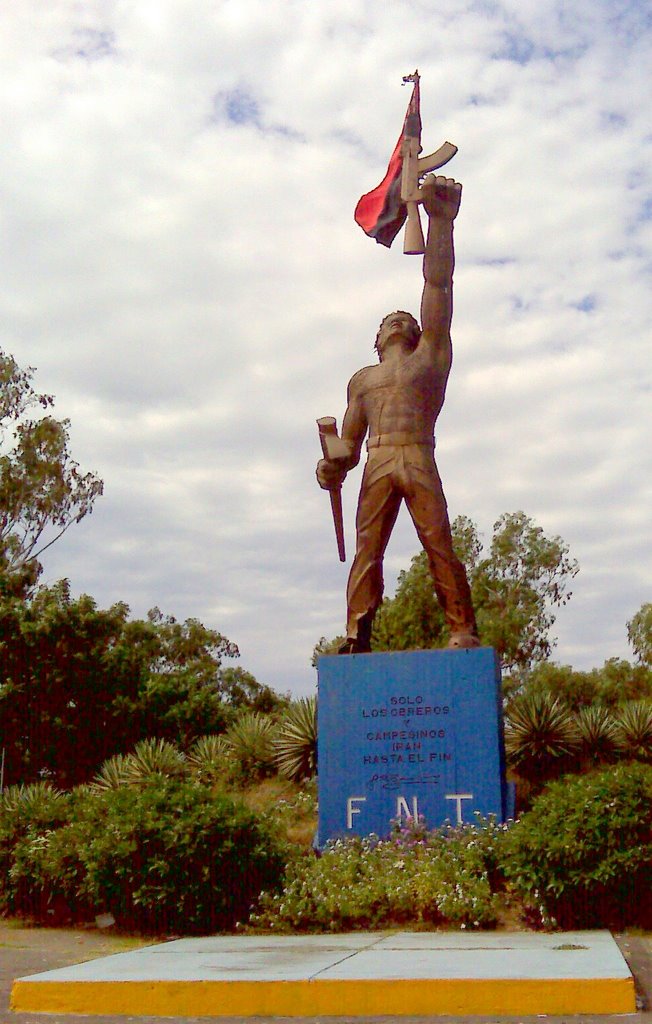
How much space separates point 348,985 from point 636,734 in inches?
312

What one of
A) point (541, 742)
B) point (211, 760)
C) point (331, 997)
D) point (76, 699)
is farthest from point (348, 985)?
point (76, 699)

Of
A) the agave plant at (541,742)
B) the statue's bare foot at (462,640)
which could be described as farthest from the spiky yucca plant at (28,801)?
the agave plant at (541,742)

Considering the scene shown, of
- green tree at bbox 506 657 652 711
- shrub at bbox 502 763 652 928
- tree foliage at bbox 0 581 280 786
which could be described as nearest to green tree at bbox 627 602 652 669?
green tree at bbox 506 657 652 711

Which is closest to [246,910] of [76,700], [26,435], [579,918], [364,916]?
[364,916]

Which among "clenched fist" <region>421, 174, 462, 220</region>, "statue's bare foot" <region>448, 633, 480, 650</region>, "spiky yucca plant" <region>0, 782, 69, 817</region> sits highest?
"clenched fist" <region>421, 174, 462, 220</region>

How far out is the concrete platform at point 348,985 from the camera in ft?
14.4

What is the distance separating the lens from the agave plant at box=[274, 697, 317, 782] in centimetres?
1183

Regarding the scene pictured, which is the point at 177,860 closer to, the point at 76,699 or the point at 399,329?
the point at 399,329

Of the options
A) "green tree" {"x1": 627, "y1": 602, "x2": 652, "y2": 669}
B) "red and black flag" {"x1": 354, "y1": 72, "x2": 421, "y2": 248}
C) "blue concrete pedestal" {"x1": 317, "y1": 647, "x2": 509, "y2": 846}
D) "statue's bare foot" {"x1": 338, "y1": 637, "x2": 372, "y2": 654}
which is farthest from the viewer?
"green tree" {"x1": 627, "y1": 602, "x2": 652, "y2": 669}

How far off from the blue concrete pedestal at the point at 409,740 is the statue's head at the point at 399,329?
324cm

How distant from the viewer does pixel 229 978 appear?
4777 mm

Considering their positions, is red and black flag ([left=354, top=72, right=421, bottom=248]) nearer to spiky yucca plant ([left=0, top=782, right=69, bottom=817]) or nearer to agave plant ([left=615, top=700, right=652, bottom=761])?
agave plant ([left=615, top=700, right=652, bottom=761])

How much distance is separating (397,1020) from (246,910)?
135 inches

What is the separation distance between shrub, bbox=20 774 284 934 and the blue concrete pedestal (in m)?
1.67
